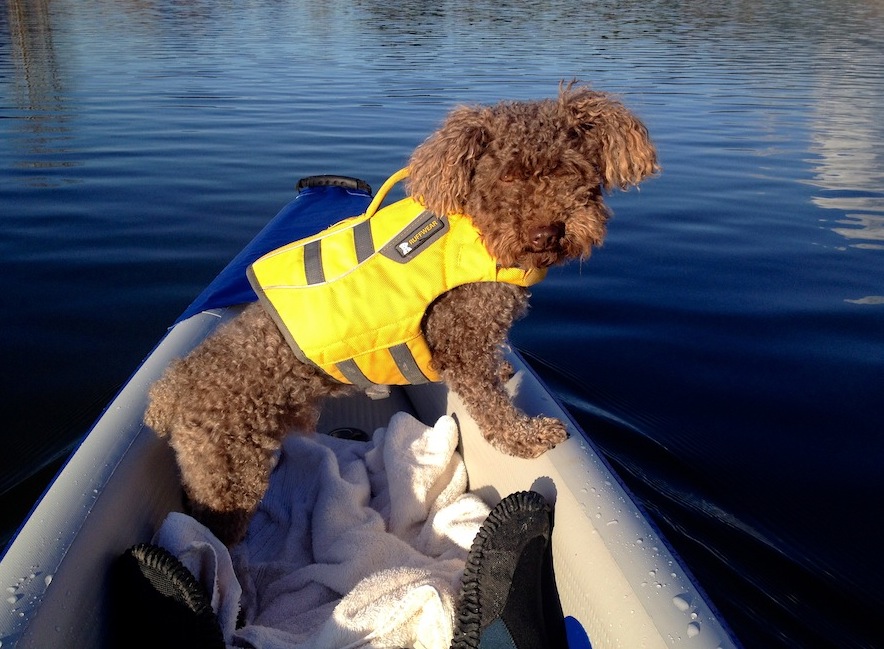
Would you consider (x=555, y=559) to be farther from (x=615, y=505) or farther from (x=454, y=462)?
(x=454, y=462)

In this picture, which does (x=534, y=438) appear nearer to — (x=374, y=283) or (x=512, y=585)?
(x=512, y=585)

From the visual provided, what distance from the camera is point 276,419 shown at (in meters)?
2.60

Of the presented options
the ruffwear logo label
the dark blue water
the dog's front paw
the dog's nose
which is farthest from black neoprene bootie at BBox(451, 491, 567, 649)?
the dark blue water

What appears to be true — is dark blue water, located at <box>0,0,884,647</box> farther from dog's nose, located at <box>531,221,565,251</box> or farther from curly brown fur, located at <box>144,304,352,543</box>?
dog's nose, located at <box>531,221,565,251</box>

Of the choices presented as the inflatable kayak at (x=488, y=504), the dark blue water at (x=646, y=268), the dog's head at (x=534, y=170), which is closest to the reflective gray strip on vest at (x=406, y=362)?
the inflatable kayak at (x=488, y=504)

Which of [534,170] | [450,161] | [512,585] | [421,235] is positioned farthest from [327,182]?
[512,585]

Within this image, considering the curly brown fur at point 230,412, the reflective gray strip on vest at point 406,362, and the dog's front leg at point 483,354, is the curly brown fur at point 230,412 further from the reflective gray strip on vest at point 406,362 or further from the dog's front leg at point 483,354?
the dog's front leg at point 483,354

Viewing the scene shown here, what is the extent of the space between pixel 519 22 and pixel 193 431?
2479cm

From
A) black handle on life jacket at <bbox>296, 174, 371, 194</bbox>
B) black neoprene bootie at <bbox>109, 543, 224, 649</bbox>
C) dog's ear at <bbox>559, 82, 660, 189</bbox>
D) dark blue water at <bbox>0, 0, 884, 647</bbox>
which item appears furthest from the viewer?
black handle on life jacket at <bbox>296, 174, 371, 194</bbox>

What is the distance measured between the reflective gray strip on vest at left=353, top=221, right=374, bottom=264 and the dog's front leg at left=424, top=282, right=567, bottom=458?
32 cm

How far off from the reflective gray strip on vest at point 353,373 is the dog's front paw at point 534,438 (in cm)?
55

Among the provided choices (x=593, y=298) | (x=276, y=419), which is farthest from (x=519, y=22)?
(x=276, y=419)

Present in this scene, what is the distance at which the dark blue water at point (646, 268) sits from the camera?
3.62m

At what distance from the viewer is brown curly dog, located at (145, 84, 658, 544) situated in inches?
93.5
